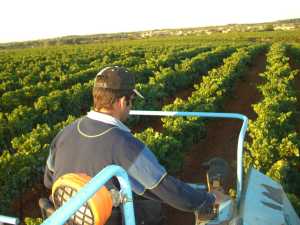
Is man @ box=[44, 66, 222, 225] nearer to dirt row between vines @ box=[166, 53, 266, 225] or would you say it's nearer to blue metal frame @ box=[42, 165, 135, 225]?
blue metal frame @ box=[42, 165, 135, 225]

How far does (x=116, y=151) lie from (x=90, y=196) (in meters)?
0.92

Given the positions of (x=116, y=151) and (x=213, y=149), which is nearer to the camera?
(x=116, y=151)

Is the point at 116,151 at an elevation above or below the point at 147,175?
above

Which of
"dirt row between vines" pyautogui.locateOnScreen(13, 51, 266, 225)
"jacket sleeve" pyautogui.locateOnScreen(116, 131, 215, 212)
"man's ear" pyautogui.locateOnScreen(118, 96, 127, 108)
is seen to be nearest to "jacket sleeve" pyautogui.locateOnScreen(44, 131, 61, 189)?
"man's ear" pyautogui.locateOnScreen(118, 96, 127, 108)

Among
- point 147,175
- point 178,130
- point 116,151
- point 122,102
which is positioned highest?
point 122,102

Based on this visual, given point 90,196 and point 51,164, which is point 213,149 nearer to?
point 51,164

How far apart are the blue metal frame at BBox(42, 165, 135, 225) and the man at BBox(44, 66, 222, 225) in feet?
1.44

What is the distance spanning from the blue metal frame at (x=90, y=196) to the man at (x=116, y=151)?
1.44 feet

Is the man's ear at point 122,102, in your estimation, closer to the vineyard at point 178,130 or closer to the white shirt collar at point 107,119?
the white shirt collar at point 107,119

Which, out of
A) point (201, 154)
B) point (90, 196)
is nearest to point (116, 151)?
point (90, 196)

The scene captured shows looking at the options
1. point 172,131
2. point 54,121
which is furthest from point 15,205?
point 54,121

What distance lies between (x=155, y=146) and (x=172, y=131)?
1346mm

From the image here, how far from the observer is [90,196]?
6.20 ft

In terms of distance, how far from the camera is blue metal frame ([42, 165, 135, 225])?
167 cm
